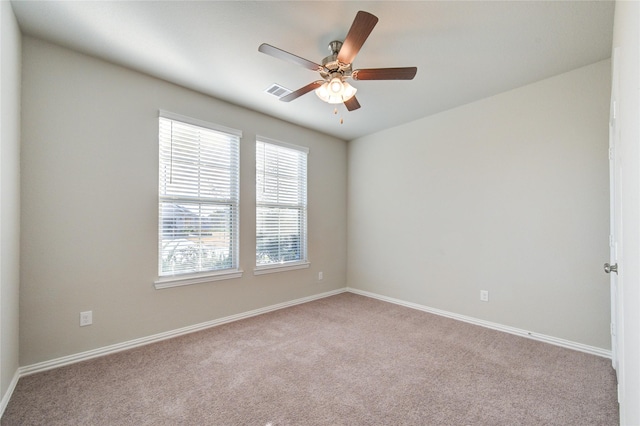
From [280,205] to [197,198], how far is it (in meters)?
1.19

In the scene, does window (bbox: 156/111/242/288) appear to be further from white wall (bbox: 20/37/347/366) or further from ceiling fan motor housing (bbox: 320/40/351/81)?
ceiling fan motor housing (bbox: 320/40/351/81)

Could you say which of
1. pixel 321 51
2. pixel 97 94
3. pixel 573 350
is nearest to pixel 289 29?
pixel 321 51

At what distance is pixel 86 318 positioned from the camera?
255 cm

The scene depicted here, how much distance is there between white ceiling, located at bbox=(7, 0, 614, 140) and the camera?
6.61 ft

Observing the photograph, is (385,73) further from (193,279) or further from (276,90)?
(193,279)

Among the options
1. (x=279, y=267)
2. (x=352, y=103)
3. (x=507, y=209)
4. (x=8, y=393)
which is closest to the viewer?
(x=8, y=393)

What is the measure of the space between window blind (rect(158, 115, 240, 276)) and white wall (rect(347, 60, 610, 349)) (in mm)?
2283

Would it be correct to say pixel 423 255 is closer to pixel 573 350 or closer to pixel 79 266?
pixel 573 350

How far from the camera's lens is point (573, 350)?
2721mm

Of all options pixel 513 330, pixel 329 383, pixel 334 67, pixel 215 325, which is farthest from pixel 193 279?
pixel 513 330

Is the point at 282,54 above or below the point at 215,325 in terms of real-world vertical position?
above

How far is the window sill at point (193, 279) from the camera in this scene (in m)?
2.97

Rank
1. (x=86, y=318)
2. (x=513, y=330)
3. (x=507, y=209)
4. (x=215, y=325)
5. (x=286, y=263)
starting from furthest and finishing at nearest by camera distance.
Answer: (x=286, y=263), (x=215, y=325), (x=507, y=209), (x=513, y=330), (x=86, y=318)

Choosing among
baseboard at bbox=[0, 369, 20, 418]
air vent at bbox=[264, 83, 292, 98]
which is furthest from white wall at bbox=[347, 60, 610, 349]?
baseboard at bbox=[0, 369, 20, 418]
